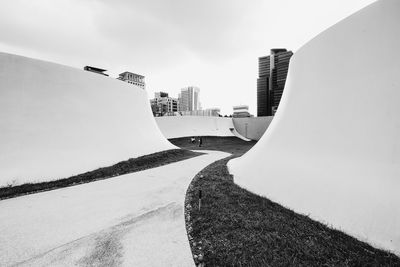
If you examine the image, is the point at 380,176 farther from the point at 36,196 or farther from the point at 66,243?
the point at 36,196

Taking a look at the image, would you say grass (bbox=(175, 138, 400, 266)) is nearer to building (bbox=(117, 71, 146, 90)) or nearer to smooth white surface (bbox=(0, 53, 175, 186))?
smooth white surface (bbox=(0, 53, 175, 186))

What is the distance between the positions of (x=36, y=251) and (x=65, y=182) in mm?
5232

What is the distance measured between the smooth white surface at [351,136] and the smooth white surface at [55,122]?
9458 mm

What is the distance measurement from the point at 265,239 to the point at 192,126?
29.7 meters

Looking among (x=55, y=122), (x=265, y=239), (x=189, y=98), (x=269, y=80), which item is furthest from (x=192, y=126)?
(x=189, y=98)

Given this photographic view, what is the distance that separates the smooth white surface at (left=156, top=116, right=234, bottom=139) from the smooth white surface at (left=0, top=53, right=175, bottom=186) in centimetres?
1767

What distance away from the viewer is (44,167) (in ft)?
26.1

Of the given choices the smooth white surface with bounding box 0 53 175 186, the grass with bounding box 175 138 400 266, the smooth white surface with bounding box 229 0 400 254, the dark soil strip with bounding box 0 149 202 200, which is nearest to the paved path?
the grass with bounding box 175 138 400 266

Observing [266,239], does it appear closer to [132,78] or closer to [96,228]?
[96,228]

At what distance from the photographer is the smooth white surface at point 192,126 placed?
101 feet

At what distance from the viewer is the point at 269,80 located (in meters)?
101

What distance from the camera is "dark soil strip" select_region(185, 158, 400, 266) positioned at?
299 centimetres

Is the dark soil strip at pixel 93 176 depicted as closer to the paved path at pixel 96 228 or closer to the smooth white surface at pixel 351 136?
the paved path at pixel 96 228

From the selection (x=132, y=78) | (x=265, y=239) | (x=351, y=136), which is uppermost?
(x=132, y=78)
